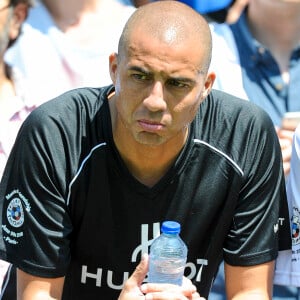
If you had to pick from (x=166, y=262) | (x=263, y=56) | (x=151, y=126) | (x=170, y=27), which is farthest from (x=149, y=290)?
(x=263, y=56)

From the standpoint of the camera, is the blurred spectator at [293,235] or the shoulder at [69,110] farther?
the blurred spectator at [293,235]

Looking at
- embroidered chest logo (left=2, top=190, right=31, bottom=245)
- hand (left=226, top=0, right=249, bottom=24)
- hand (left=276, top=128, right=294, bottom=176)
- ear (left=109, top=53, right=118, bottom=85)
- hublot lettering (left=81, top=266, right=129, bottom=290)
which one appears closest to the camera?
ear (left=109, top=53, right=118, bottom=85)

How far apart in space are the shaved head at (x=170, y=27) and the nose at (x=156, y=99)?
0.40 feet

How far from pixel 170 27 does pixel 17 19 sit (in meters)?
1.41

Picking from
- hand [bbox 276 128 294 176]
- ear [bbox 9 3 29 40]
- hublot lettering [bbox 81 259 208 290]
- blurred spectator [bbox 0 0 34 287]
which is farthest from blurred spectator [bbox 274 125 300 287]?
ear [bbox 9 3 29 40]

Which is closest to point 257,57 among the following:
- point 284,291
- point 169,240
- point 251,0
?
point 251,0

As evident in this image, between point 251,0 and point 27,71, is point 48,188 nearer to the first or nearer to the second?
point 27,71

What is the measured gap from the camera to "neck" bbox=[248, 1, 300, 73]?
3629 mm

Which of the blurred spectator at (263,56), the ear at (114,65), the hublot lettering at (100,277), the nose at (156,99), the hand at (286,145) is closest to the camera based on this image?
the nose at (156,99)

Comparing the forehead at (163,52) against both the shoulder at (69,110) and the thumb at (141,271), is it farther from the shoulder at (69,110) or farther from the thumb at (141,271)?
the thumb at (141,271)

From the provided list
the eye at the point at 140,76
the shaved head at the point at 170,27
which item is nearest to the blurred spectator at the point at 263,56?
the shaved head at the point at 170,27

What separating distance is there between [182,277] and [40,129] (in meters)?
0.61

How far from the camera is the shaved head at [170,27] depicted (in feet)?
8.10

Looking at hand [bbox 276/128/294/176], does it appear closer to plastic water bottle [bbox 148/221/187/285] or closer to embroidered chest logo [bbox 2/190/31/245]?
plastic water bottle [bbox 148/221/187/285]
